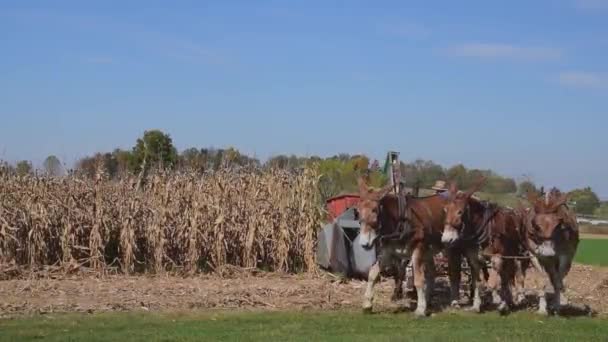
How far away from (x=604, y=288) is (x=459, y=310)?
4.94 metres

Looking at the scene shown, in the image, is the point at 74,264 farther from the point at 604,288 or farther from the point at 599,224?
the point at 599,224

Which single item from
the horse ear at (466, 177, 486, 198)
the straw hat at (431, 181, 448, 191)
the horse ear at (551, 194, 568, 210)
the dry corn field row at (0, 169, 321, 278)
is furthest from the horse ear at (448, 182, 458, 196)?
the dry corn field row at (0, 169, 321, 278)

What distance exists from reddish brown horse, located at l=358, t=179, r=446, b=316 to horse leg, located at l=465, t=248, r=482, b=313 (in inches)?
23.0

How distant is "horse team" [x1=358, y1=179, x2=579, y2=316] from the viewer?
584 inches

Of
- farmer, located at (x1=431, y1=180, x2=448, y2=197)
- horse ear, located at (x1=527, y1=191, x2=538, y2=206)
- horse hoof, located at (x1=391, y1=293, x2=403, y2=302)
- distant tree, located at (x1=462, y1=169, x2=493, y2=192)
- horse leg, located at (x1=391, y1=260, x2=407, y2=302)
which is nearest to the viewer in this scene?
horse ear, located at (x1=527, y1=191, x2=538, y2=206)

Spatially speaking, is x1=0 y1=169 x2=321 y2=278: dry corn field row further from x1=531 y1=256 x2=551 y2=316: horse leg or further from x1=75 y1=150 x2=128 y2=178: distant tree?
x1=531 y1=256 x2=551 y2=316: horse leg

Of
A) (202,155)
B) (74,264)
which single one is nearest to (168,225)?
(74,264)

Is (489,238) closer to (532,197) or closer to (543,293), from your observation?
(532,197)

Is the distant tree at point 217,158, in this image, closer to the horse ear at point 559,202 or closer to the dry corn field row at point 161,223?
the dry corn field row at point 161,223

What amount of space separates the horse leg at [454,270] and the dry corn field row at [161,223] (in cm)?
593

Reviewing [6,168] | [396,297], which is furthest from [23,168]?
[396,297]

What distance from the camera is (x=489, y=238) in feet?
51.3

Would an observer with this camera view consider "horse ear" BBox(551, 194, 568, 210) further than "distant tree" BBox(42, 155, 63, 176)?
No

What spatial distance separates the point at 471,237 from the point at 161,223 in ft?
29.2
